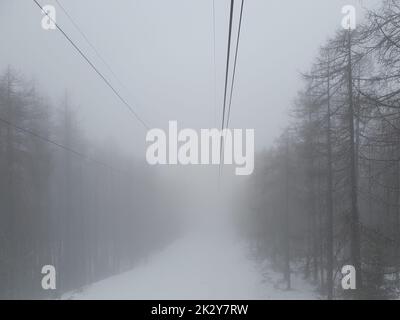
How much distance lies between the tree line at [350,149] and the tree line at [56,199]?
52.6 ft

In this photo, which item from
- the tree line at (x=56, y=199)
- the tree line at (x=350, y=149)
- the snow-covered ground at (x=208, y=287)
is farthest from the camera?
the tree line at (x=56, y=199)

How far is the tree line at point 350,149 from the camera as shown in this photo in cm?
666

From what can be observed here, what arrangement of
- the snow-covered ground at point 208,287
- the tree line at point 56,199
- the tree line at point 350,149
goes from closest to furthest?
the tree line at point 350,149, the snow-covered ground at point 208,287, the tree line at point 56,199

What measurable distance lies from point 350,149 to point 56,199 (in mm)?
26228

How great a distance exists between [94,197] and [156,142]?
2350cm

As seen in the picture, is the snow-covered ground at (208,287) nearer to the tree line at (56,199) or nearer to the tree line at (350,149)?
the tree line at (350,149)

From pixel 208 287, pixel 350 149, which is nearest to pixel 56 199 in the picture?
pixel 208 287

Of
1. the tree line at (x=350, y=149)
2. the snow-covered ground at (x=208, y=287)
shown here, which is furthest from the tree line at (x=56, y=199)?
the tree line at (x=350, y=149)

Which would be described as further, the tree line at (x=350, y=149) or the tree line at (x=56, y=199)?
the tree line at (x=56, y=199)

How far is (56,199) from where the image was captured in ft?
85.7

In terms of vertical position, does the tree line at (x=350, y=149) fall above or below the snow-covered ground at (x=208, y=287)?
above

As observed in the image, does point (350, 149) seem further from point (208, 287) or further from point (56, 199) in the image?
point (56, 199)

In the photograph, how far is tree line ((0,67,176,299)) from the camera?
50.9 ft
